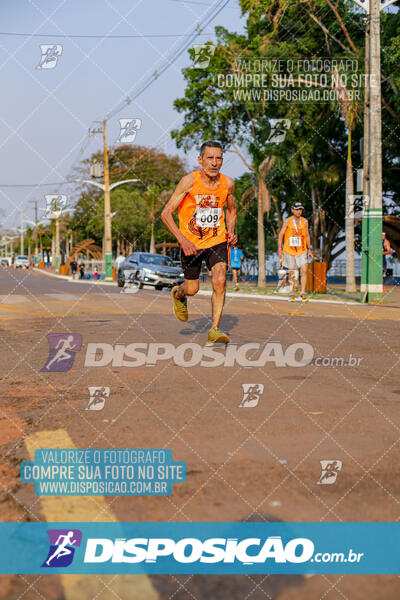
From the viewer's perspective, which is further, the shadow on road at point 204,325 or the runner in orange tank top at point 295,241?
the runner in orange tank top at point 295,241

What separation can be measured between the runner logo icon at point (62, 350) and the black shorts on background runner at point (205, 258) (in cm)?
143

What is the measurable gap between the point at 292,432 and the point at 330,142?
30.3 metres

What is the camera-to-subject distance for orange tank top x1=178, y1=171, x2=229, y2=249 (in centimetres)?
685

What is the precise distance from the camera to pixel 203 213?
22.7ft

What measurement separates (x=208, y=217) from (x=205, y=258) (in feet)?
1.58

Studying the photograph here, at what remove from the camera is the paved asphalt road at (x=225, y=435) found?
2.18 metres

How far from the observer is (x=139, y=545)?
2385 mm

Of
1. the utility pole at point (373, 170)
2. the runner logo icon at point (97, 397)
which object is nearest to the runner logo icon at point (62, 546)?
the runner logo icon at point (97, 397)

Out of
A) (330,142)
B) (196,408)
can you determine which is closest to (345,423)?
(196,408)

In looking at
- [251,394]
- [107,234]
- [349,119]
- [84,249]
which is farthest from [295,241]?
[84,249]

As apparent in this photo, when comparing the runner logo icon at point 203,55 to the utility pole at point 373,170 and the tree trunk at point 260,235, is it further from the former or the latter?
the utility pole at point 373,170

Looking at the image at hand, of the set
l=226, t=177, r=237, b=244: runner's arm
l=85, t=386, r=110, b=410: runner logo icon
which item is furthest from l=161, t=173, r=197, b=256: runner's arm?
l=85, t=386, r=110, b=410: runner logo icon

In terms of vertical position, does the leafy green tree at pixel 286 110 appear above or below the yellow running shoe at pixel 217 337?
above

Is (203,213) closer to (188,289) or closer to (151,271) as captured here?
(188,289)
